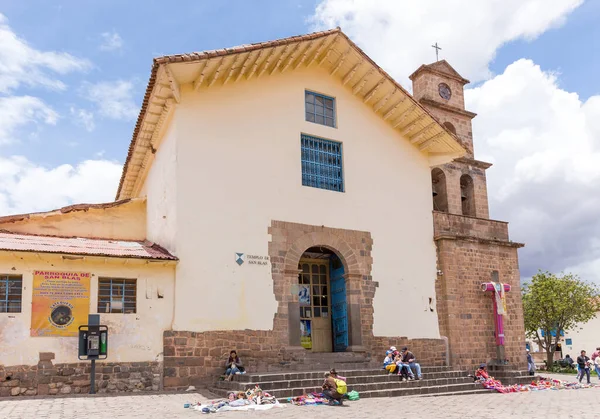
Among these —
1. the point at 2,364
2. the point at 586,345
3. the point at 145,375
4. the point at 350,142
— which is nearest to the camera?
the point at 2,364

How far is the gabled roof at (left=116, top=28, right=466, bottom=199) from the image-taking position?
1460cm

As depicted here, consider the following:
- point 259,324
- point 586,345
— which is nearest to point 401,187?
point 259,324

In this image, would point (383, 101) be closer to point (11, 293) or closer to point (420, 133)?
point (420, 133)

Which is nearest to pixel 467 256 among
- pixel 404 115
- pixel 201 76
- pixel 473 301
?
pixel 473 301

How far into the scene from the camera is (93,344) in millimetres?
12609

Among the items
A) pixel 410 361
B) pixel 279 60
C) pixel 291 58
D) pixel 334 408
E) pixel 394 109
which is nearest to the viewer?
pixel 334 408

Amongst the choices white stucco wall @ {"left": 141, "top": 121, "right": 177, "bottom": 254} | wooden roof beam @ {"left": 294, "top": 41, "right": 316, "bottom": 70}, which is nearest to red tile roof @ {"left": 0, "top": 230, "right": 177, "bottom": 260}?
white stucco wall @ {"left": 141, "top": 121, "right": 177, "bottom": 254}

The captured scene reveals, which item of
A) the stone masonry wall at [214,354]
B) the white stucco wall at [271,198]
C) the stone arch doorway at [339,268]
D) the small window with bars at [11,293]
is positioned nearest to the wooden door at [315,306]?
the stone arch doorway at [339,268]

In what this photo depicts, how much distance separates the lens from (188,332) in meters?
13.8

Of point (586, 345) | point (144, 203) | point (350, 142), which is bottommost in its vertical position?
point (586, 345)

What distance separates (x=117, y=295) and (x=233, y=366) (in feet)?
10.2

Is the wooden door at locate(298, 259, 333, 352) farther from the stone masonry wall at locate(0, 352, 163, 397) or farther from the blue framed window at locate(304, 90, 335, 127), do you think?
the stone masonry wall at locate(0, 352, 163, 397)

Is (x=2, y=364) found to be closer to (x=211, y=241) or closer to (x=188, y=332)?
(x=188, y=332)

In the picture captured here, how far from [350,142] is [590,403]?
9.22 m
